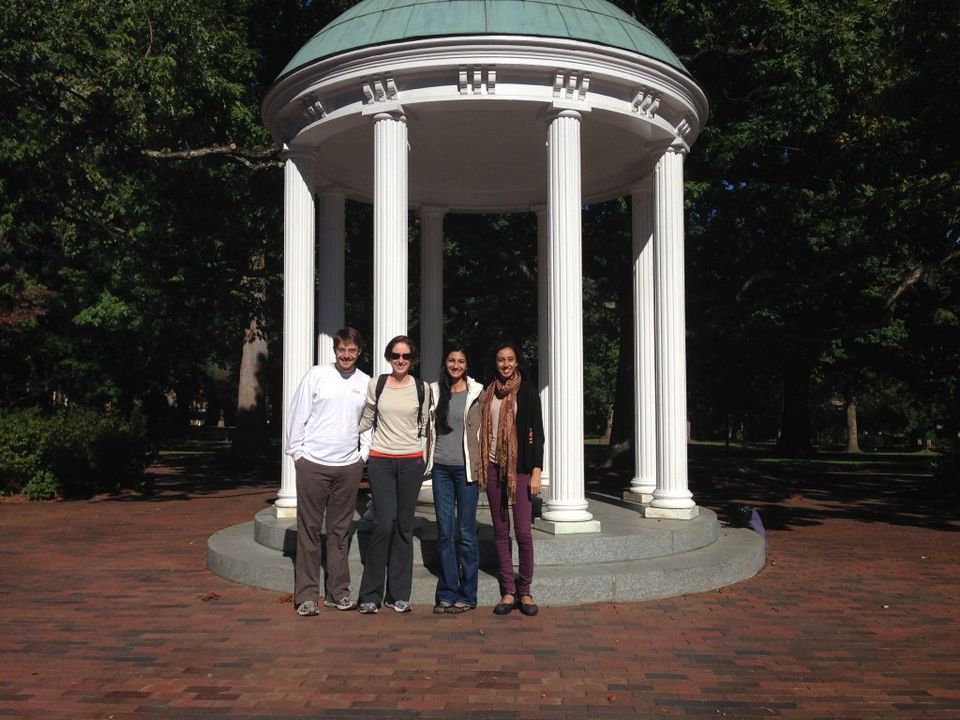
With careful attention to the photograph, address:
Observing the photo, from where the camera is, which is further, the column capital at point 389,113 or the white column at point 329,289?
the white column at point 329,289

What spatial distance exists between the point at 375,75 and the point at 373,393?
152 inches

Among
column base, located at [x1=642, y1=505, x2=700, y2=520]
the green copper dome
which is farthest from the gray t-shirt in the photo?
the green copper dome

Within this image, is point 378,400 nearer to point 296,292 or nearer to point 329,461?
point 329,461

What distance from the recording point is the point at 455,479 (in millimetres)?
7008

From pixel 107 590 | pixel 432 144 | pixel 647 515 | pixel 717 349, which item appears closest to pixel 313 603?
pixel 107 590

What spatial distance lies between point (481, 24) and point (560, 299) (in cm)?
293

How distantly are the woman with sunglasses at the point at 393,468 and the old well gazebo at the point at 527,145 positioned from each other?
1.64 m

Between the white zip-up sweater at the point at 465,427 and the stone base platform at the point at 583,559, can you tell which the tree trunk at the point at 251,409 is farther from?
the white zip-up sweater at the point at 465,427

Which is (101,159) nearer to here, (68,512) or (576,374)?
(68,512)

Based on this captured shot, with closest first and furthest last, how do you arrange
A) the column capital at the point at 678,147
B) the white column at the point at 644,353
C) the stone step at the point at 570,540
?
1. the stone step at the point at 570,540
2. the column capital at the point at 678,147
3. the white column at the point at 644,353

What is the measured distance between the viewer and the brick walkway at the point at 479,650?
4969mm

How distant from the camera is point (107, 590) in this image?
8156 mm

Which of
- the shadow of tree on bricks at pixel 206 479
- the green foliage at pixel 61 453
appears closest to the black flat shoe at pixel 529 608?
the shadow of tree on bricks at pixel 206 479

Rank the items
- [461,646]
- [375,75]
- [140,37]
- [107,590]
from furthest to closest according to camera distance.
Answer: [140,37], [375,75], [107,590], [461,646]
